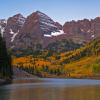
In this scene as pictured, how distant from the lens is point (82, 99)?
265 ft

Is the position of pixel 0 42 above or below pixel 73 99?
above

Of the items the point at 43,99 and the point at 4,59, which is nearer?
the point at 43,99

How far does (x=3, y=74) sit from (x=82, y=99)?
122703 millimetres

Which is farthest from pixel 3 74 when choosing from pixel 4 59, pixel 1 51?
pixel 1 51

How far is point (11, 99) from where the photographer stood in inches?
3219

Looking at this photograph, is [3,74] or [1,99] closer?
[1,99]

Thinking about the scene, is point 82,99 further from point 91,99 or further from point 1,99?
point 1,99

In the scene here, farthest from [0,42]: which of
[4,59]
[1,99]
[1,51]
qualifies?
[1,99]

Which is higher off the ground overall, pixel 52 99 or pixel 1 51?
pixel 1 51

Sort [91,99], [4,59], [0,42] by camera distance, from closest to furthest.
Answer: [91,99], [0,42], [4,59]

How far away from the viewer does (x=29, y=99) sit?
8212cm

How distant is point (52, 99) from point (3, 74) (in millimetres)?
121119

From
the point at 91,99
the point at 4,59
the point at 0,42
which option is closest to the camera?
the point at 91,99

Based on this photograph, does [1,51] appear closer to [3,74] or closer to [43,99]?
[3,74]
